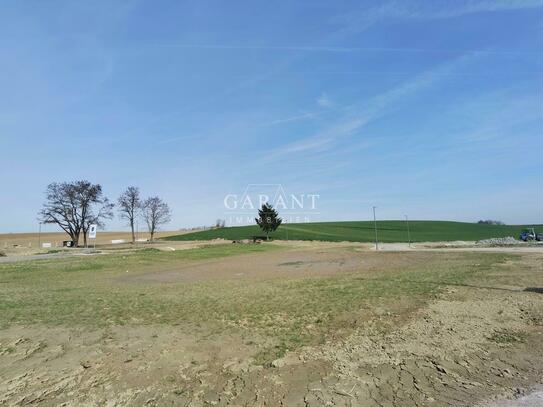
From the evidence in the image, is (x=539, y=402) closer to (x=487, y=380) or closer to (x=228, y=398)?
(x=487, y=380)

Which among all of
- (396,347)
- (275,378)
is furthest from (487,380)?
(275,378)

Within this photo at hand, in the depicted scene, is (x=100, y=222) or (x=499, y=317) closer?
(x=499, y=317)

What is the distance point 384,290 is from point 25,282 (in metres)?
15.7

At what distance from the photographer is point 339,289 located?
12281mm

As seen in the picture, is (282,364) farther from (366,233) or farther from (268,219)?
(366,233)

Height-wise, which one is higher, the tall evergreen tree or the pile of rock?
the tall evergreen tree

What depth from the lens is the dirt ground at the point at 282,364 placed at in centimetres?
460

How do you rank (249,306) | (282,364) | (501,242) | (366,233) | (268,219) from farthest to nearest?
(366,233)
(268,219)
(501,242)
(249,306)
(282,364)

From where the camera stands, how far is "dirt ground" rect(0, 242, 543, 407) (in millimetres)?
4602

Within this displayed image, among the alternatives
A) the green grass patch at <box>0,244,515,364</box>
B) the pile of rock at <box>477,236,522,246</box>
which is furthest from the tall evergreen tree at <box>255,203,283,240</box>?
the green grass patch at <box>0,244,515,364</box>

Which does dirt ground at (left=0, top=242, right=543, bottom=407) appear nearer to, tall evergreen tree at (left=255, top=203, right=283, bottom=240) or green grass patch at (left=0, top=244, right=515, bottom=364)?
green grass patch at (left=0, top=244, right=515, bottom=364)

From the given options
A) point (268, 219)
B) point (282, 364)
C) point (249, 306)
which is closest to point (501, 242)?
point (268, 219)

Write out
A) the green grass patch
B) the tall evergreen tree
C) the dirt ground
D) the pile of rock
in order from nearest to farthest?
1. the dirt ground
2. the green grass patch
3. the pile of rock
4. the tall evergreen tree

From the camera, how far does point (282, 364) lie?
5562 millimetres
